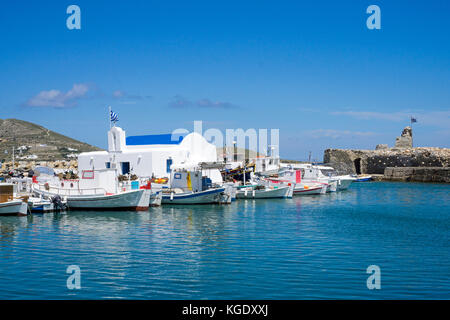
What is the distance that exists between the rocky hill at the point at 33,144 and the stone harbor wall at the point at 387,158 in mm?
53159

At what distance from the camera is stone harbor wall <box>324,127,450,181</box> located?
77.9 metres

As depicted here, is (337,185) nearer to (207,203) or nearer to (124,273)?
(207,203)

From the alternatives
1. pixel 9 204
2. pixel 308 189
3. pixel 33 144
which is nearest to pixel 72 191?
pixel 9 204

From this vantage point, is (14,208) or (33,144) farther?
(33,144)

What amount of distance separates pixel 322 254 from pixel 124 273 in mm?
7002

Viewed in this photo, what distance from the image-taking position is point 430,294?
1195 cm

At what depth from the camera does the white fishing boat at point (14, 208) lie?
2691cm

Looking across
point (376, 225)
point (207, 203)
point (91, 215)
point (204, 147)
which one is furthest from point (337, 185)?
point (91, 215)

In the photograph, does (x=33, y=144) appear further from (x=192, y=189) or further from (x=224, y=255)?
(x=224, y=255)

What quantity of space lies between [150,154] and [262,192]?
1132cm

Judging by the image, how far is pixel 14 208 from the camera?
2714 centimetres

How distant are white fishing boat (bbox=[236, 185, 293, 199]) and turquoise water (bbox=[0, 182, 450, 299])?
11.2 metres
